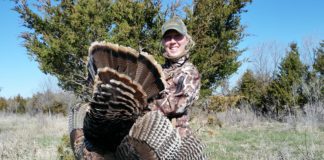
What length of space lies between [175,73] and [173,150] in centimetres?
77

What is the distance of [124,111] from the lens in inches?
102

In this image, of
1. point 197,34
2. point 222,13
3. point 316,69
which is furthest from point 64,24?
point 316,69

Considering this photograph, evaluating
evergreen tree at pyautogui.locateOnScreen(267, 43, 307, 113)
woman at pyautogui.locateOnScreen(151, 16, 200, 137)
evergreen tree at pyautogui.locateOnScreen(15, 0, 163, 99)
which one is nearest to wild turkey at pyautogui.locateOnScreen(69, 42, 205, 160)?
woman at pyautogui.locateOnScreen(151, 16, 200, 137)

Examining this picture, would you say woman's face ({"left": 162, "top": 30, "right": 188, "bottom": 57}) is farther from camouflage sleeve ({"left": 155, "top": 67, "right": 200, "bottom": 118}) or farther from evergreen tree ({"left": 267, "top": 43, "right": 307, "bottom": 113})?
evergreen tree ({"left": 267, "top": 43, "right": 307, "bottom": 113})

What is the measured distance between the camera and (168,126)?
288 centimetres

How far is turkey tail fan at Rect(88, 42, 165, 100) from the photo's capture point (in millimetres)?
2518

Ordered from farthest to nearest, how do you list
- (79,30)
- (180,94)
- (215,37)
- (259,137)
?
(259,137), (215,37), (79,30), (180,94)

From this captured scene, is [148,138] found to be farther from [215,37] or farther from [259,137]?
[259,137]

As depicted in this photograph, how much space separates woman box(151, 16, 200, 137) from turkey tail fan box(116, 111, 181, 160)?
0.81ft

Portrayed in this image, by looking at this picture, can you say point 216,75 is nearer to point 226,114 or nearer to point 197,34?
point 197,34

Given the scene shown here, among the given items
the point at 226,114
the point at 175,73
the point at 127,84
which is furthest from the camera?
Answer: the point at 226,114

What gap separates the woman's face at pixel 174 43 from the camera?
11.9ft

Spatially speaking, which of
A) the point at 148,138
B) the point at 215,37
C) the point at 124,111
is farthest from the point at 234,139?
the point at 124,111

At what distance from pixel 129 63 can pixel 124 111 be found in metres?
0.32
